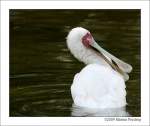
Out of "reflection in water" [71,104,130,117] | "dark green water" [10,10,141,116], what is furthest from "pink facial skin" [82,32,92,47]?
"reflection in water" [71,104,130,117]

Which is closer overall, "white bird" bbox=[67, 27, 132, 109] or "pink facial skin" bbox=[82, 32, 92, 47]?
"white bird" bbox=[67, 27, 132, 109]

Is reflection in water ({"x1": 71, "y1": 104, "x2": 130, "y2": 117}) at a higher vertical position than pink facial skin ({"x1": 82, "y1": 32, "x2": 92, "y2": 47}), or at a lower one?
lower

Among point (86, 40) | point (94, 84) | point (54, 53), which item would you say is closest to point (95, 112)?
point (94, 84)

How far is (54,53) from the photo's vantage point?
11633mm

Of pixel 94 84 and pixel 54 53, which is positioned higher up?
pixel 54 53

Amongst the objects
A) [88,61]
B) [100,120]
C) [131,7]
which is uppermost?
[131,7]

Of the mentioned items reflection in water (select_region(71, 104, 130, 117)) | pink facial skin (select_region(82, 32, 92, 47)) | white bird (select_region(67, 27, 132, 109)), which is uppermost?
pink facial skin (select_region(82, 32, 92, 47))

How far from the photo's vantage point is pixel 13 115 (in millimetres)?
9570

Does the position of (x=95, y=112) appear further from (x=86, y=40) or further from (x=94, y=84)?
(x=86, y=40)

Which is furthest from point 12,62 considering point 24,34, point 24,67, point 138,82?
point 138,82

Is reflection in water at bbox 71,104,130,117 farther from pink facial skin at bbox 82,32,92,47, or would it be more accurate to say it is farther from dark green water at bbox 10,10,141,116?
pink facial skin at bbox 82,32,92,47

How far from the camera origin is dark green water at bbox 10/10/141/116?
31.8 ft

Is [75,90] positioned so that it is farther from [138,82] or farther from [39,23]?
[39,23]

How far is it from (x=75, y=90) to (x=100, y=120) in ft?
1.44
